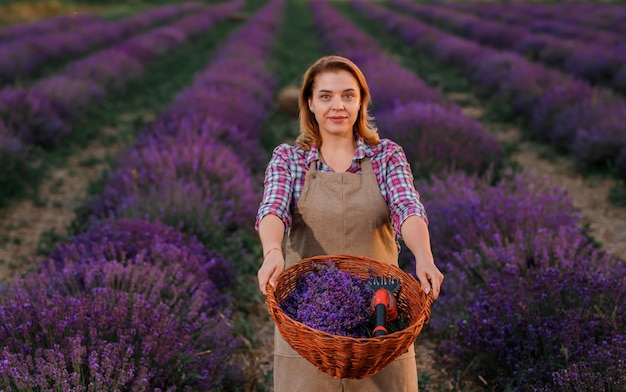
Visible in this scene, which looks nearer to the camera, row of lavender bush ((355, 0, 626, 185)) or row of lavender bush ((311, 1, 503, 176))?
row of lavender bush ((311, 1, 503, 176))

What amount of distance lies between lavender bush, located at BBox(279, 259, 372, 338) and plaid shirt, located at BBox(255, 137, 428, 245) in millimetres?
240

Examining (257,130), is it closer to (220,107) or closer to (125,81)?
(220,107)

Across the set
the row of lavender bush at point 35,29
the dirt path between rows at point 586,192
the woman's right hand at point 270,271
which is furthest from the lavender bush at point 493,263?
the row of lavender bush at point 35,29

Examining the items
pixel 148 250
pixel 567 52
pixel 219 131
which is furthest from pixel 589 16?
pixel 148 250

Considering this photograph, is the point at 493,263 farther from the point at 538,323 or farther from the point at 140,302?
the point at 140,302

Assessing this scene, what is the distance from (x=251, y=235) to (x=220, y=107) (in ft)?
7.44

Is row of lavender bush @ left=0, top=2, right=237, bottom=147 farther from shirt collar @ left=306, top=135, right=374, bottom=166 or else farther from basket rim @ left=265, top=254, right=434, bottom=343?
basket rim @ left=265, top=254, right=434, bottom=343

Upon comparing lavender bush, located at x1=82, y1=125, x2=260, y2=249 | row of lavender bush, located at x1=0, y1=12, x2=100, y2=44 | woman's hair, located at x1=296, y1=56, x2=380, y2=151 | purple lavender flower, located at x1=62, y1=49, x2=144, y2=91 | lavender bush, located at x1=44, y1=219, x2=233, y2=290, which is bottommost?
row of lavender bush, located at x1=0, y1=12, x2=100, y2=44

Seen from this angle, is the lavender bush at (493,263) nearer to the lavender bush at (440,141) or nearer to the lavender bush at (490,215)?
the lavender bush at (490,215)

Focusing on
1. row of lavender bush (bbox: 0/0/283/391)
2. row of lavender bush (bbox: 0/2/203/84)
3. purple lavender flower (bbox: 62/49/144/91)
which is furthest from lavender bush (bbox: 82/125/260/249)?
row of lavender bush (bbox: 0/2/203/84)

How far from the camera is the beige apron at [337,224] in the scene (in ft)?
6.21

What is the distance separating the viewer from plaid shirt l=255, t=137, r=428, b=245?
189 cm

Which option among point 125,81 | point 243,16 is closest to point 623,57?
point 125,81

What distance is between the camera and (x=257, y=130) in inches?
267
